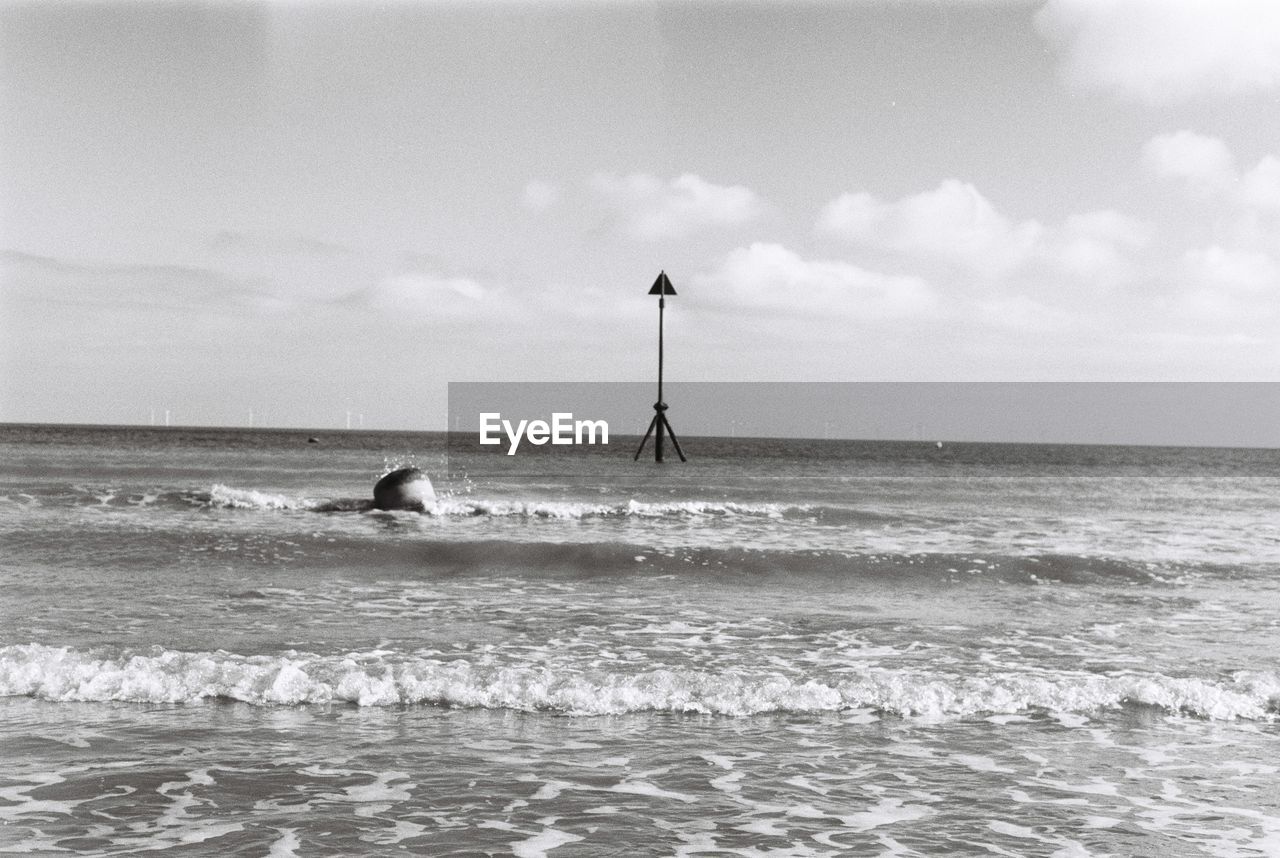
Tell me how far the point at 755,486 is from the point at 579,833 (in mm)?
29515

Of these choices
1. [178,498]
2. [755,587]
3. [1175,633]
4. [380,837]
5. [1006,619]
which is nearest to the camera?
[380,837]

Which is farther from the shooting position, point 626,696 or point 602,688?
point 602,688

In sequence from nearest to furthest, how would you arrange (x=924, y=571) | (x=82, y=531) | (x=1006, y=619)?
(x=1006, y=619) → (x=924, y=571) → (x=82, y=531)

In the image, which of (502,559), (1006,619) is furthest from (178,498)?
(1006,619)

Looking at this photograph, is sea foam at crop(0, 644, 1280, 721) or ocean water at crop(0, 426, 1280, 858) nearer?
ocean water at crop(0, 426, 1280, 858)

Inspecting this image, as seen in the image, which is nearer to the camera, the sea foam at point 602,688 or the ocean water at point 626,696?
the ocean water at point 626,696

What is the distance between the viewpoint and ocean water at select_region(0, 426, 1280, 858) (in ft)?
16.5

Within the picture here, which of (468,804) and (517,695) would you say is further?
(517,695)

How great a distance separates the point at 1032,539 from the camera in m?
19.1

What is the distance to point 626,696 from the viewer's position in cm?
739

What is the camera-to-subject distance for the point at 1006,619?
11273 millimetres

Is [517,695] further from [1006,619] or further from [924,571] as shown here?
[924,571]

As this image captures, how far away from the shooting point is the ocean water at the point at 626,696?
503 centimetres

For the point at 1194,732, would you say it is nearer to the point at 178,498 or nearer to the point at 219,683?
the point at 219,683
